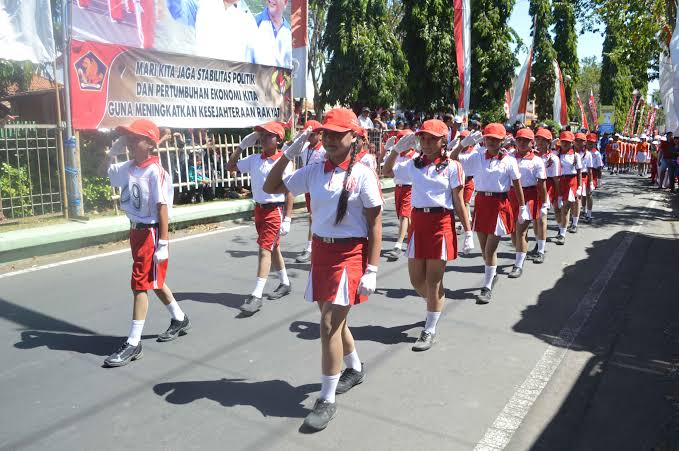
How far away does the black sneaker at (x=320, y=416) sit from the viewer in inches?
149

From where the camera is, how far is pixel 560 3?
120 ft

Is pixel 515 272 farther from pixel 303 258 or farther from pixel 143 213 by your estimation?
pixel 143 213

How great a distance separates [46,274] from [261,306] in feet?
9.86

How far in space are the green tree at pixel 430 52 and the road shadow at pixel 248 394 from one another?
18.6m

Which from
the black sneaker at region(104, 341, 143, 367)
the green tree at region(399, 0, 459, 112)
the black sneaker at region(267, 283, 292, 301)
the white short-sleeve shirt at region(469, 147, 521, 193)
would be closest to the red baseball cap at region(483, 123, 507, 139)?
the white short-sleeve shirt at region(469, 147, 521, 193)

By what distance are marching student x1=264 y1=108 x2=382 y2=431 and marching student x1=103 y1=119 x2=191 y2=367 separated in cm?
137

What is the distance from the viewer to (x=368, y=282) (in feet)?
12.5

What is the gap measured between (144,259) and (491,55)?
20051 mm

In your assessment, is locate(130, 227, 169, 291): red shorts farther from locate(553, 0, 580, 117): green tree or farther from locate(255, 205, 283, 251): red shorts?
locate(553, 0, 580, 117): green tree

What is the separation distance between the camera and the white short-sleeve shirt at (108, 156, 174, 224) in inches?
190

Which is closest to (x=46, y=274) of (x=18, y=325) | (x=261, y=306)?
(x=18, y=325)

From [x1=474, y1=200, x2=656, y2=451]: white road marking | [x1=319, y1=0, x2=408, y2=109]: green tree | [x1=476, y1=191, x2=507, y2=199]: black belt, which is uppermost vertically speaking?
[x1=319, y1=0, x2=408, y2=109]: green tree

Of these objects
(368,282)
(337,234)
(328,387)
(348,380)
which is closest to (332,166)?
(337,234)

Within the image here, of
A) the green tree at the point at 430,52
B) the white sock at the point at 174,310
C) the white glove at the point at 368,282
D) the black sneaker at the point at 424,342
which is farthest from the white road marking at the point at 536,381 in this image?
the green tree at the point at 430,52
